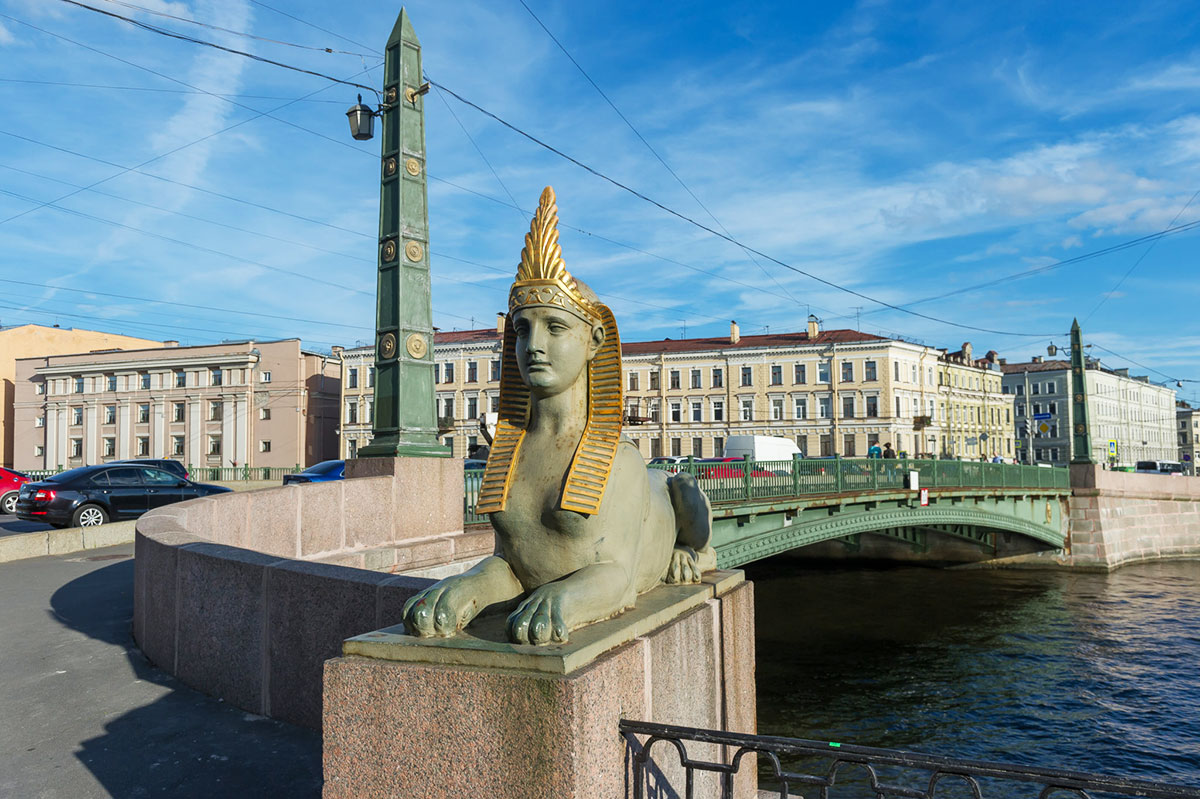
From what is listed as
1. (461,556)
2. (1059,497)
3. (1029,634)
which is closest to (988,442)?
(1059,497)

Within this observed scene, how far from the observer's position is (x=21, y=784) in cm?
374

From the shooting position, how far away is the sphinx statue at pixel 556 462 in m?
2.96

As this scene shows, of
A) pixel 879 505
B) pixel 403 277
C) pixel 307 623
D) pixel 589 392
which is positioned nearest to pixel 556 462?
pixel 589 392

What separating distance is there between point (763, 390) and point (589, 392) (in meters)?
55.9

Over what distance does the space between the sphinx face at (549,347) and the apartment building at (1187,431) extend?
13118cm

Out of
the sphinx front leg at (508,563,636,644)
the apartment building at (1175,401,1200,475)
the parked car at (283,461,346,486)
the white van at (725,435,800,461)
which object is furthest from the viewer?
the apartment building at (1175,401,1200,475)

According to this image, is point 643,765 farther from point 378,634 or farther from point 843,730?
point 843,730

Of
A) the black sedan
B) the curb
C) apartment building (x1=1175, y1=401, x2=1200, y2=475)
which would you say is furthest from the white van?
apartment building (x1=1175, y1=401, x2=1200, y2=475)

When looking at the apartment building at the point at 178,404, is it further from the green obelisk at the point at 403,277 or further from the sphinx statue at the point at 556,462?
the sphinx statue at the point at 556,462

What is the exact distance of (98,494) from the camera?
15586mm

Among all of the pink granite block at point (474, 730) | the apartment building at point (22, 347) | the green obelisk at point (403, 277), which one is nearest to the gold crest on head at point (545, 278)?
the pink granite block at point (474, 730)

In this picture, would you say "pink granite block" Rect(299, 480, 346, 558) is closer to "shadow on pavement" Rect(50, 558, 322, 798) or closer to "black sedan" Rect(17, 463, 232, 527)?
"shadow on pavement" Rect(50, 558, 322, 798)

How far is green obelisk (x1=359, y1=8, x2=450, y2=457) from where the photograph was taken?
374 inches

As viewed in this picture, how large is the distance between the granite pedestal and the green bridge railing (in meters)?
7.46
